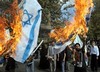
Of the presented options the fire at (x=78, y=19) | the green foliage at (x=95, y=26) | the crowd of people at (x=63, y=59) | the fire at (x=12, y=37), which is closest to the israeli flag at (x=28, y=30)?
the fire at (x=12, y=37)

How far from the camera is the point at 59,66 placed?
17859mm

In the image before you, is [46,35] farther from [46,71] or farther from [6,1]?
[6,1]

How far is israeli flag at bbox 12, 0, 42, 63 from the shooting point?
10656 mm

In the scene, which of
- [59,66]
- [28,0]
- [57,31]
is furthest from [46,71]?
[28,0]

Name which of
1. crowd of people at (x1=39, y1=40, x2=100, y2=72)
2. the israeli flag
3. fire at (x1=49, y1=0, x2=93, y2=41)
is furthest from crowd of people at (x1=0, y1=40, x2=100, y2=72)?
the israeli flag

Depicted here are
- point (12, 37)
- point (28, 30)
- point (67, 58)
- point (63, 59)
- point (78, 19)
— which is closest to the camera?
point (28, 30)

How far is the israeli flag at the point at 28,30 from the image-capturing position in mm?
10656

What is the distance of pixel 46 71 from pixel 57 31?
9.50 feet

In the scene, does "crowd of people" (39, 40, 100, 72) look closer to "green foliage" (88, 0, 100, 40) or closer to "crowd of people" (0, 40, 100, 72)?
"crowd of people" (0, 40, 100, 72)

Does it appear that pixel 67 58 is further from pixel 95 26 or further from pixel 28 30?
pixel 95 26

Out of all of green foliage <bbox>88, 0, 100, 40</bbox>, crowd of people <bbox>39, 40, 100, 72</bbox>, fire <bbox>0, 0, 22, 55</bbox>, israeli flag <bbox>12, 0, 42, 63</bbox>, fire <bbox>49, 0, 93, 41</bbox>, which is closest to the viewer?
israeli flag <bbox>12, 0, 42, 63</bbox>

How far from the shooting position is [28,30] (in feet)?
35.9

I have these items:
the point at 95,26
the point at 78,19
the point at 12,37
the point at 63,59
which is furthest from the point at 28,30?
the point at 95,26

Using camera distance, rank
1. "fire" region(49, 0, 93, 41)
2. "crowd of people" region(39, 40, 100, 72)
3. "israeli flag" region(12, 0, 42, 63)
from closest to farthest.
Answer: "israeli flag" region(12, 0, 42, 63) < "crowd of people" region(39, 40, 100, 72) < "fire" region(49, 0, 93, 41)
